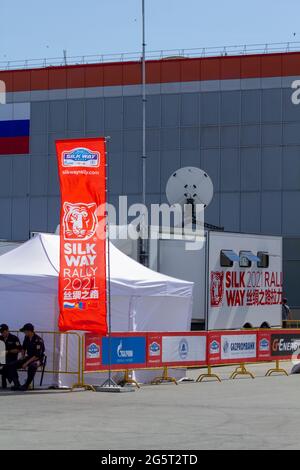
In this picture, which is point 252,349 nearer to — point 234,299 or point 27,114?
point 234,299

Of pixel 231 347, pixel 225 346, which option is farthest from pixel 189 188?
pixel 225 346

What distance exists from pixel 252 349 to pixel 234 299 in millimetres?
3641

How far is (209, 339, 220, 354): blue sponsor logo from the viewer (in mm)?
24716

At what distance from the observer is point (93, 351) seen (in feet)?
70.5

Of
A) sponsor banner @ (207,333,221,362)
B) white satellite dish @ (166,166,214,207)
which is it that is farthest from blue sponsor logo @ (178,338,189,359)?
white satellite dish @ (166,166,214,207)

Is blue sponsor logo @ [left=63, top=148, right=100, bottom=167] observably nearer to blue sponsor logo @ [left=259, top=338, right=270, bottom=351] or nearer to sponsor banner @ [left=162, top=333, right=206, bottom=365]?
sponsor banner @ [left=162, top=333, right=206, bottom=365]

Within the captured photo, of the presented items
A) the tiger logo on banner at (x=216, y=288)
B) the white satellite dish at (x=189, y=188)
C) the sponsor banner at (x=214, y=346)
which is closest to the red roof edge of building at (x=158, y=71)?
the white satellite dish at (x=189, y=188)

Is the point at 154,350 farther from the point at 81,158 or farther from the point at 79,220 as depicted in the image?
the point at 81,158

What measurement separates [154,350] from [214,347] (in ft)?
8.09

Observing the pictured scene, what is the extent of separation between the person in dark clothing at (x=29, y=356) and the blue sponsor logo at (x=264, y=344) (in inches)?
293

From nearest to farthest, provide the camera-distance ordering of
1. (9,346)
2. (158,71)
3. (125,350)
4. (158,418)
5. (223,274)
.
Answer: (158,418) → (9,346) → (125,350) → (223,274) → (158,71)

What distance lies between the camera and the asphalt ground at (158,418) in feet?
43.1

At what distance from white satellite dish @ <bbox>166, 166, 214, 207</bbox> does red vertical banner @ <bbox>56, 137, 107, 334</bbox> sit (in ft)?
48.9

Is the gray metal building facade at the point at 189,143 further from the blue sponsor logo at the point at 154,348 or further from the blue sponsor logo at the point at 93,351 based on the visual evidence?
the blue sponsor logo at the point at 93,351
